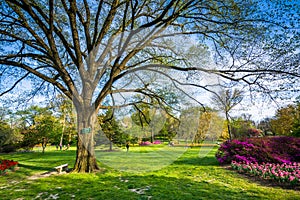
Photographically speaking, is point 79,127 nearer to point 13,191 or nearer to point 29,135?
point 13,191

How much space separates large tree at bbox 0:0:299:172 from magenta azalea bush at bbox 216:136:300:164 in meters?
3.44

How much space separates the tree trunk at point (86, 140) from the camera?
530 centimetres

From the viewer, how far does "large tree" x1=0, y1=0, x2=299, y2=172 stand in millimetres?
3861

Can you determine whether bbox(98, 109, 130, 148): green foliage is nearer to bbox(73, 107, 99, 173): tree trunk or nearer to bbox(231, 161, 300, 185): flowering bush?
bbox(73, 107, 99, 173): tree trunk

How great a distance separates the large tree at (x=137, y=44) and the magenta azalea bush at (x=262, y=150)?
3439mm

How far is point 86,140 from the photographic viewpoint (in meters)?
5.30

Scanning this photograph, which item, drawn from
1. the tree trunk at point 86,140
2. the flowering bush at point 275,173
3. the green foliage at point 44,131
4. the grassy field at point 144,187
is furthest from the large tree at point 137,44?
the green foliage at point 44,131

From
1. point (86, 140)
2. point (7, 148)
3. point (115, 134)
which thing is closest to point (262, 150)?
point (115, 134)

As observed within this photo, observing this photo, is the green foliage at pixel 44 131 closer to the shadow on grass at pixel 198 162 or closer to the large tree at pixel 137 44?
the large tree at pixel 137 44

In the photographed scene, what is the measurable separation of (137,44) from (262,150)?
18.4 ft

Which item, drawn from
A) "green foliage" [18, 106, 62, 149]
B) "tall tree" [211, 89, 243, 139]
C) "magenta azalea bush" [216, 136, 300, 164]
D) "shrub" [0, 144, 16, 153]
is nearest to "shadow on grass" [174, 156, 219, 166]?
"magenta azalea bush" [216, 136, 300, 164]

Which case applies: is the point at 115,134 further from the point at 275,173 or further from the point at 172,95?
the point at 275,173

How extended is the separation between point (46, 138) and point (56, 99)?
9.49 metres

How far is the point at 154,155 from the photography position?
3225mm
